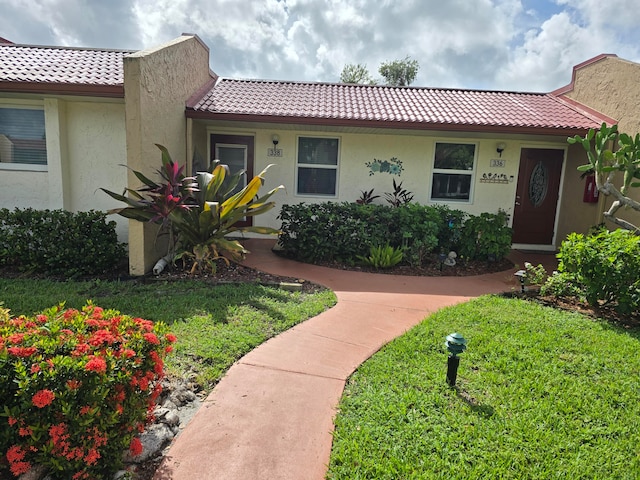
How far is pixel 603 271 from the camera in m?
4.93

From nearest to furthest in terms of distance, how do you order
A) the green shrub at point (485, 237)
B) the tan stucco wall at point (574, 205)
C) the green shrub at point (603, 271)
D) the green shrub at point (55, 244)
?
1. the green shrub at point (603, 271)
2. the green shrub at point (55, 244)
3. the green shrub at point (485, 237)
4. the tan stucco wall at point (574, 205)

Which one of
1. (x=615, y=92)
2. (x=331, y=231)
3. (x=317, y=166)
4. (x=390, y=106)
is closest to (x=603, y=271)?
(x=331, y=231)

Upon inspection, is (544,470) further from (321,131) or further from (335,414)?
(321,131)

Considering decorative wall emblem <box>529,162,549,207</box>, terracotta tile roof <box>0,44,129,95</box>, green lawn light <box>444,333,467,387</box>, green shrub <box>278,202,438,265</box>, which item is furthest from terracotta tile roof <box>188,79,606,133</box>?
green lawn light <box>444,333,467,387</box>

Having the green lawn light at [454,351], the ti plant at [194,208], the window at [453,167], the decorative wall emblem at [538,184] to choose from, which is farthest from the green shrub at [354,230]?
the green lawn light at [454,351]

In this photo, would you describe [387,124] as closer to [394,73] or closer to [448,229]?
[448,229]

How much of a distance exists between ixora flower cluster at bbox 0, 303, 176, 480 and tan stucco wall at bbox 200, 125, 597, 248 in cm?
741

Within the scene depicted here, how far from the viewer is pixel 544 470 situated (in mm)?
2418

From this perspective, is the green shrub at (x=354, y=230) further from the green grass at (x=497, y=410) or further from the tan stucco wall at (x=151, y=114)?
the green grass at (x=497, y=410)

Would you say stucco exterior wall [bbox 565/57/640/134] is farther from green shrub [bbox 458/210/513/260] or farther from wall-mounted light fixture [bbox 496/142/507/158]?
green shrub [bbox 458/210/513/260]

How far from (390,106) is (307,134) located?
2.04 m

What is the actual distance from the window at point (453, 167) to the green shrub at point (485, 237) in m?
Result: 1.93

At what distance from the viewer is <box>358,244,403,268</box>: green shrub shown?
7266 millimetres

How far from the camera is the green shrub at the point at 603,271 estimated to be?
15.7 feet
